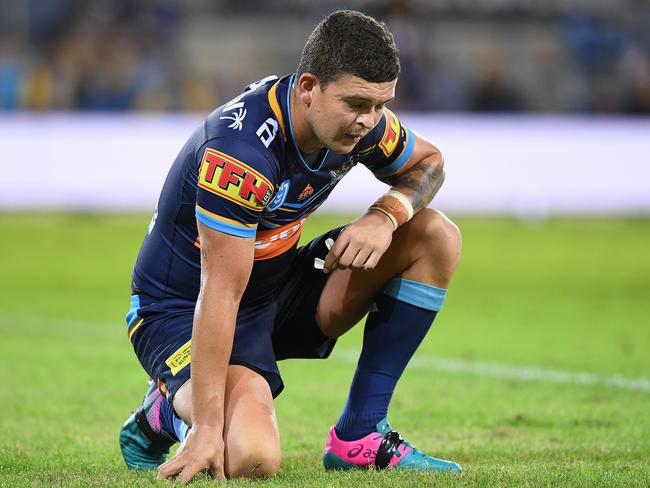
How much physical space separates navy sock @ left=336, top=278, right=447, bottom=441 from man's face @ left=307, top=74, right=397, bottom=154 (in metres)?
0.83

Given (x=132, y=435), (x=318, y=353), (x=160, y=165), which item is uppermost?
(x=318, y=353)

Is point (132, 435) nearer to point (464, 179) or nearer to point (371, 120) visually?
point (371, 120)

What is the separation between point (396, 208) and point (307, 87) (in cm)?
73

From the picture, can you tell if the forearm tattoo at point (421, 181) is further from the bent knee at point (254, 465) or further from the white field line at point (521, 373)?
the white field line at point (521, 373)

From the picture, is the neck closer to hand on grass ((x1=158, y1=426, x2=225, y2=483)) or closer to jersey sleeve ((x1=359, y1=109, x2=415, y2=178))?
jersey sleeve ((x1=359, y1=109, x2=415, y2=178))

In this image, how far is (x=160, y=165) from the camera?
16719 mm

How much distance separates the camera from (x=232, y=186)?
13.2 ft

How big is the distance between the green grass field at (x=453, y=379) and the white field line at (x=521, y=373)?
0.7 inches

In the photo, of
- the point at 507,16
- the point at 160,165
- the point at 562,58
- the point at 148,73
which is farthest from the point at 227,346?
the point at 507,16

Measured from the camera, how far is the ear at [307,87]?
13.7ft

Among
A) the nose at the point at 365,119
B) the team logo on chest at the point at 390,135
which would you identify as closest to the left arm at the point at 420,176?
the team logo on chest at the point at 390,135

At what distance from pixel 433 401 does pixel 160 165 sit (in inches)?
435

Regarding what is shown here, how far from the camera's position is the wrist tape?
15.3ft

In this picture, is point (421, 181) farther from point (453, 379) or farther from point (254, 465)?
point (453, 379)
